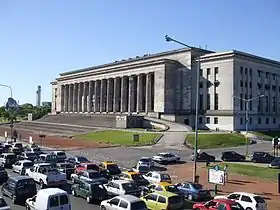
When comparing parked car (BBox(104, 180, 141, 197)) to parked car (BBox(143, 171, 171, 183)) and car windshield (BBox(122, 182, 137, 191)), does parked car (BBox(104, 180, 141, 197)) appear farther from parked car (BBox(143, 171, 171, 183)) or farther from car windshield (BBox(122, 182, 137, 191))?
parked car (BBox(143, 171, 171, 183))

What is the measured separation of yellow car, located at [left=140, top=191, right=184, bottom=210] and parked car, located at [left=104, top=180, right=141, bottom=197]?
257cm

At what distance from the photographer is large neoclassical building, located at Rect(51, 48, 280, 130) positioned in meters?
94.1

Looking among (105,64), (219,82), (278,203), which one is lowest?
(278,203)

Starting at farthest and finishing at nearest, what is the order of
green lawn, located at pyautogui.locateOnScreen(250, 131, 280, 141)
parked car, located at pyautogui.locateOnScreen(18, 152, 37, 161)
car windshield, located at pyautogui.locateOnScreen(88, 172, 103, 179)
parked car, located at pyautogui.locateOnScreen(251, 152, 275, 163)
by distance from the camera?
green lawn, located at pyautogui.locateOnScreen(250, 131, 280, 141) < parked car, located at pyautogui.locateOnScreen(251, 152, 275, 163) < parked car, located at pyautogui.locateOnScreen(18, 152, 37, 161) < car windshield, located at pyautogui.locateOnScreen(88, 172, 103, 179)

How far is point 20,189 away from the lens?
75.2 ft

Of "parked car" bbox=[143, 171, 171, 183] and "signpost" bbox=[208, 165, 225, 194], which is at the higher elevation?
"signpost" bbox=[208, 165, 225, 194]

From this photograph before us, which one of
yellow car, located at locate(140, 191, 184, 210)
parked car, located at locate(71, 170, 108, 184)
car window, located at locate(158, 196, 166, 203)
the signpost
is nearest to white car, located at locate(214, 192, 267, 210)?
the signpost

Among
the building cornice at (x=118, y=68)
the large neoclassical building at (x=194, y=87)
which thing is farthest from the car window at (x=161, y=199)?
the building cornice at (x=118, y=68)

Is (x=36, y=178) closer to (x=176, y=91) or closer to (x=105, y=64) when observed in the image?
(x=176, y=91)

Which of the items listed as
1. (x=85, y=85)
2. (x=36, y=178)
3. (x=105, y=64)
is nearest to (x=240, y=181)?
(x=36, y=178)

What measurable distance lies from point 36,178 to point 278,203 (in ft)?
58.8

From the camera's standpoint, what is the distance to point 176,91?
109000 mm

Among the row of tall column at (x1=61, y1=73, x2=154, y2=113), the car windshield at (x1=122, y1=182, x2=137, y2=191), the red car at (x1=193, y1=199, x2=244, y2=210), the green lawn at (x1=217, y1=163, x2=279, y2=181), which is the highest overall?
the row of tall column at (x1=61, y1=73, x2=154, y2=113)

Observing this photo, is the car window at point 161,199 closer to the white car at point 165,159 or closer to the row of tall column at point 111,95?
the white car at point 165,159
